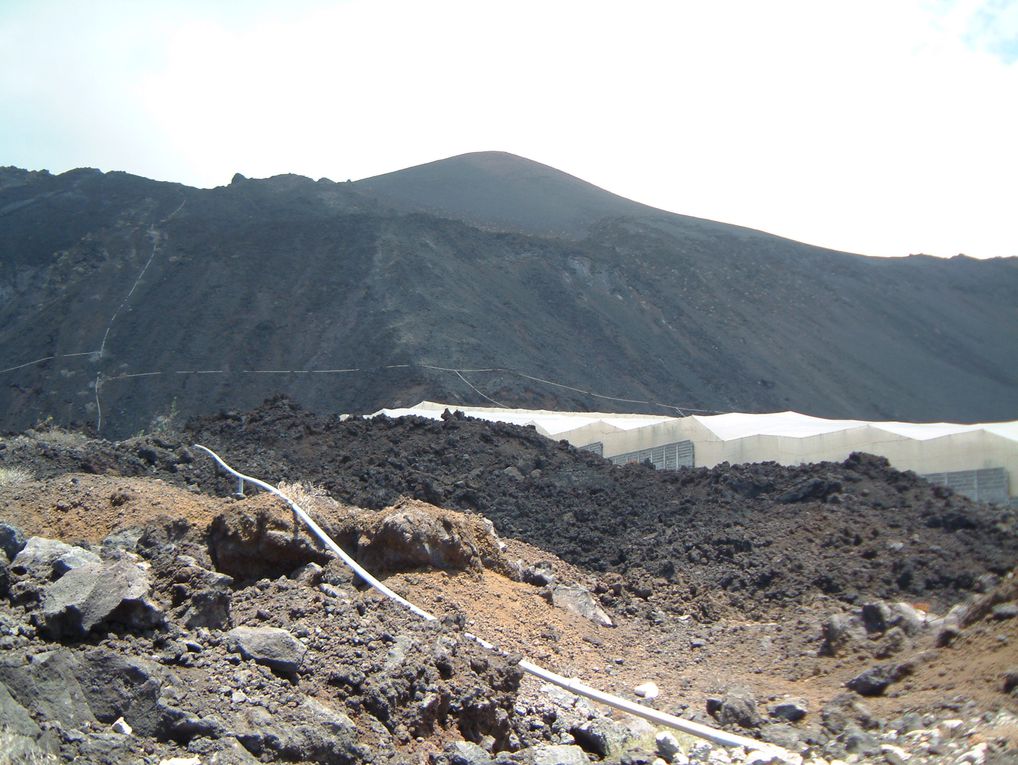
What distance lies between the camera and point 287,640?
5.52 meters

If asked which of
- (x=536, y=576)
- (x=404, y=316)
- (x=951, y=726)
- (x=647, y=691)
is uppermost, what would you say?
(x=404, y=316)

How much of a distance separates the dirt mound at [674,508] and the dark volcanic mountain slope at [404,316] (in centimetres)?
1394

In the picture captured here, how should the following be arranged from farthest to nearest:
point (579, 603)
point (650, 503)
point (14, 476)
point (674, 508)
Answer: point (650, 503)
point (674, 508)
point (14, 476)
point (579, 603)

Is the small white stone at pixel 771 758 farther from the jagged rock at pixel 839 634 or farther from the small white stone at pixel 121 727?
the small white stone at pixel 121 727

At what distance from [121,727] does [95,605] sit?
969mm

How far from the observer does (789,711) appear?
687cm

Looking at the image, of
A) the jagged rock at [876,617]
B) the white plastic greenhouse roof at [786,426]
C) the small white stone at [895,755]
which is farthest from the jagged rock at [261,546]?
the white plastic greenhouse roof at [786,426]

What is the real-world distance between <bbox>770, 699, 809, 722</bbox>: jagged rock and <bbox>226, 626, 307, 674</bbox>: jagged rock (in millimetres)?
3255

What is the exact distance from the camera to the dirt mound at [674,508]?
10.5m

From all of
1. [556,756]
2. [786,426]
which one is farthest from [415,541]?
[786,426]

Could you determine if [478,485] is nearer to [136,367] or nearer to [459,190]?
[136,367]

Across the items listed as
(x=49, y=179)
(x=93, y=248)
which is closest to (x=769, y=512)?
(x=93, y=248)

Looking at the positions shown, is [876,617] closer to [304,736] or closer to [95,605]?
[304,736]

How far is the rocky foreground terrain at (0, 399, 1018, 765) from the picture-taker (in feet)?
15.8
